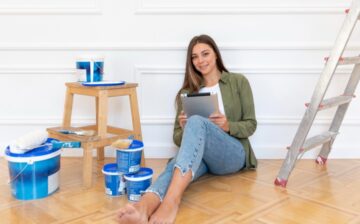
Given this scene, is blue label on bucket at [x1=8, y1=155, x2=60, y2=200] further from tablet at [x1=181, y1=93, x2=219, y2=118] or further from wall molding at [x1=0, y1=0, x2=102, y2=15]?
wall molding at [x1=0, y1=0, x2=102, y2=15]

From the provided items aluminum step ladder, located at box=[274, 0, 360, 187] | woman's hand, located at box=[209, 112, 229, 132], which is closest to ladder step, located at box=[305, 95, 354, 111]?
aluminum step ladder, located at box=[274, 0, 360, 187]

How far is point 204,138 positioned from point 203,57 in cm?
58

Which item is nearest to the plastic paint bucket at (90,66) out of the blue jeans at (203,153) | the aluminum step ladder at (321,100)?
the blue jeans at (203,153)

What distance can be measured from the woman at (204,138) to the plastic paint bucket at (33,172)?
0.53m

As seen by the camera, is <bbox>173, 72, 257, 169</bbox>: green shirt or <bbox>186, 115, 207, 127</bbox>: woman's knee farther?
<bbox>173, 72, 257, 169</bbox>: green shirt

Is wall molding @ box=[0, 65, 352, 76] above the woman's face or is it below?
below

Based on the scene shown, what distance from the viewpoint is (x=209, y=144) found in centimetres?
178

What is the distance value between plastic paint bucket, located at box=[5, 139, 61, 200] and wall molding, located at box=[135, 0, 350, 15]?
104cm

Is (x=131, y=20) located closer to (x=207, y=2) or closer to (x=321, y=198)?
(x=207, y=2)

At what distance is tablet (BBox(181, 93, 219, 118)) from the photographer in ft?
6.06

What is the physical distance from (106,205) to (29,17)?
4.43 feet

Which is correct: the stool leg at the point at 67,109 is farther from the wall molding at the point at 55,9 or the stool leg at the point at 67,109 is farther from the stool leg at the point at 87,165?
the wall molding at the point at 55,9

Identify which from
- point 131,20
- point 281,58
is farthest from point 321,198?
point 131,20

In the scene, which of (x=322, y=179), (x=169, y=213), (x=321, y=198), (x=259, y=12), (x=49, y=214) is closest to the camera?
(x=169, y=213)
